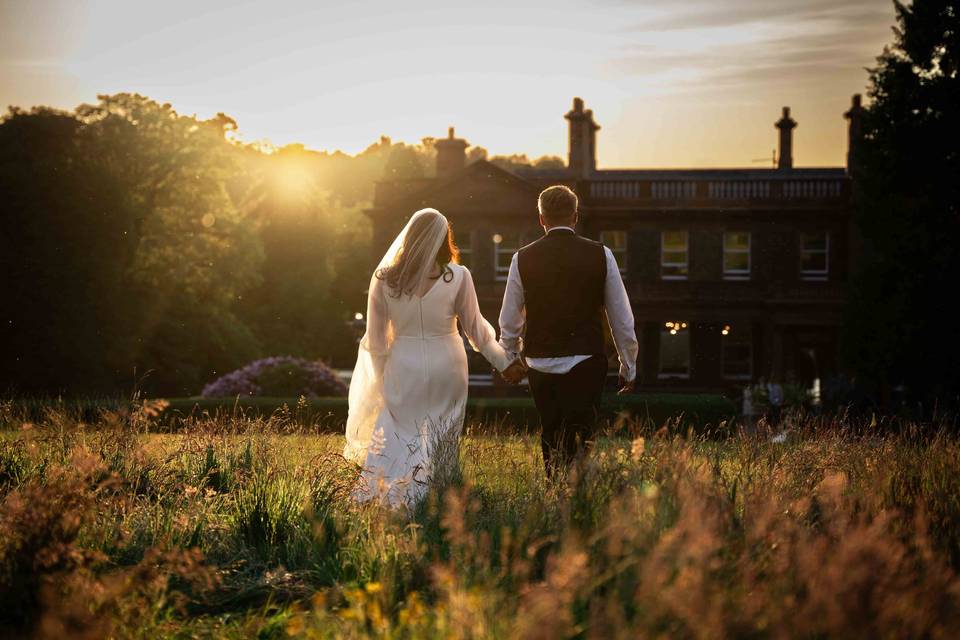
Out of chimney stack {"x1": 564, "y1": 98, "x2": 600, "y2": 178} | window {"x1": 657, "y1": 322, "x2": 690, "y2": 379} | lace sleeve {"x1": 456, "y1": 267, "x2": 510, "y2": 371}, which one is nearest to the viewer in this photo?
lace sleeve {"x1": 456, "y1": 267, "x2": 510, "y2": 371}

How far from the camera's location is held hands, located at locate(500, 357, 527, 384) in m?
7.16

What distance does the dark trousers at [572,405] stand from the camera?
22.7 feet

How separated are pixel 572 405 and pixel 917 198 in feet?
69.2

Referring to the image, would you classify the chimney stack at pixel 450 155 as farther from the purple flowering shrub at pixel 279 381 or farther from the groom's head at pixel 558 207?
the groom's head at pixel 558 207

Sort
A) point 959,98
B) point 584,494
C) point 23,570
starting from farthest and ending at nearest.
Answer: point 959,98
point 584,494
point 23,570

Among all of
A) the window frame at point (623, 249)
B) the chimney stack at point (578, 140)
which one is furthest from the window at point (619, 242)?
the chimney stack at point (578, 140)

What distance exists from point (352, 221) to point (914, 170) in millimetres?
46993

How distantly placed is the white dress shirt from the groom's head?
0.06 m

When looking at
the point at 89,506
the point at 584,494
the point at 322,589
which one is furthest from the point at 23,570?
the point at 584,494

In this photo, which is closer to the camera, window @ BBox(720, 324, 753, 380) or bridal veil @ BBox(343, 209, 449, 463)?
bridal veil @ BBox(343, 209, 449, 463)

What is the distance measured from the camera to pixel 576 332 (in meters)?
6.97

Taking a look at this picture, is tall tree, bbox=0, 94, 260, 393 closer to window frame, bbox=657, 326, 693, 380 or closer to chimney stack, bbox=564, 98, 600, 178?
chimney stack, bbox=564, 98, 600, 178

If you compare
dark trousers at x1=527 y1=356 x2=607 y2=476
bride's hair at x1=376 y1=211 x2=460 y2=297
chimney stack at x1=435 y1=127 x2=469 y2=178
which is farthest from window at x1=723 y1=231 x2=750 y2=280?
dark trousers at x1=527 y1=356 x2=607 y2=476

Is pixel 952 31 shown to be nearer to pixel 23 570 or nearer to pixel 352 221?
pixel 23 570
